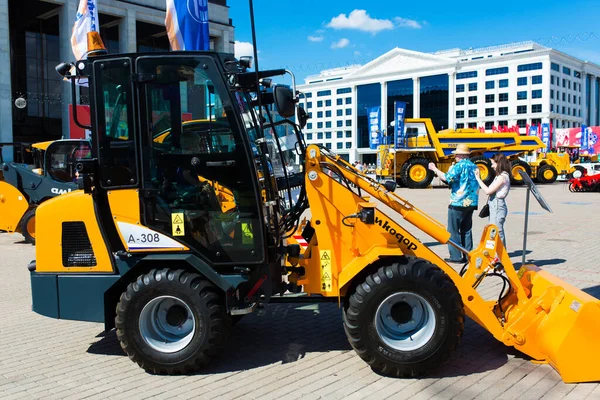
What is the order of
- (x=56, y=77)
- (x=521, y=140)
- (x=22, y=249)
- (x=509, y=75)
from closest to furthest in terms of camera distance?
(x=22, y=249)
(x=521, y=140)
(x=56, y=77)
(x=509, y=75)

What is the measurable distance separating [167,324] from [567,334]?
3.00m

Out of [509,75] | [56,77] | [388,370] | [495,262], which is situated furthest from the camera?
[509,75]

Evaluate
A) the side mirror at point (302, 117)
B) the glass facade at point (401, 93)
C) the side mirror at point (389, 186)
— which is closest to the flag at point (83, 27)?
the side mirror at point (302, 117)

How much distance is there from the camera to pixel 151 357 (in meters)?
3.98

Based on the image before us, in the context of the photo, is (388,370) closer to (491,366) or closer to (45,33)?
(491,366)

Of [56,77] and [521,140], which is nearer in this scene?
[521,140]

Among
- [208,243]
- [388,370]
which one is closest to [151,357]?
[208,243]

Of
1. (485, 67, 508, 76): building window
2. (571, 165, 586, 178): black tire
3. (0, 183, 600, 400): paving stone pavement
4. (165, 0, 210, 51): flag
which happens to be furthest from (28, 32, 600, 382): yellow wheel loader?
(485, 67, 508, 76): building window

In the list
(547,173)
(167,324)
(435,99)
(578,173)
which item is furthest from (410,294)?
(435,99)

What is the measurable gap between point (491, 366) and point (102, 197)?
3382 millimetres

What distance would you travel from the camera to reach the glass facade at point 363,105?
104 meters

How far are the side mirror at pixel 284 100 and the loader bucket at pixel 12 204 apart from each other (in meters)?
9.44

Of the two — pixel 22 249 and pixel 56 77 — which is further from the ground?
pixel 56 77

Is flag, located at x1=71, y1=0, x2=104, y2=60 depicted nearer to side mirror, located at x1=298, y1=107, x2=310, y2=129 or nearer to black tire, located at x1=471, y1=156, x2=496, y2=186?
side mirror, located at x1=298, y1=107, x2=310, y2=129
